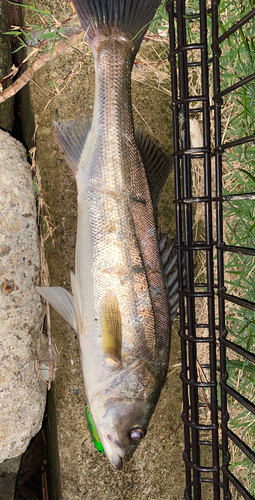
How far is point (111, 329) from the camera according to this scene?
7.25 feet

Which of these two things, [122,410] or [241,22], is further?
[122,410]

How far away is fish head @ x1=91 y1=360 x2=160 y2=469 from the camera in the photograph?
7.28ft

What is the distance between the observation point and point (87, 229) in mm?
2277

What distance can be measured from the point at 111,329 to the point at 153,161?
109 cm

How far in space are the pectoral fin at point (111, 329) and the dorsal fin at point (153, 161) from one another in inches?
25.6

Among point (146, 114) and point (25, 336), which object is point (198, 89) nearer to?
point (146, 114)

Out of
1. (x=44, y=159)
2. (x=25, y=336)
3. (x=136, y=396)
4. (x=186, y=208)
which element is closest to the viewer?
(x=136, y=396)

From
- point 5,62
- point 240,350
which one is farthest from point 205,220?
point 5,62

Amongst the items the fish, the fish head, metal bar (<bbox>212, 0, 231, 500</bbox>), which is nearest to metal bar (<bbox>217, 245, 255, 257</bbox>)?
metal bar (<bbox>212, 0, 231, 500</bbox>)

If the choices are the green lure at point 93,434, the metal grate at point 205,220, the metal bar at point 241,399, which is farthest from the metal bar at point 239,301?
the green lure at point 93,434

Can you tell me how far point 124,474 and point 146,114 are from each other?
276cm

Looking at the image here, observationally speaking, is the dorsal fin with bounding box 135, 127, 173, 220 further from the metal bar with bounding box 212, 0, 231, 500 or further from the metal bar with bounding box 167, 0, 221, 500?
the metal bar with bounding box 212, 0, 231, 500

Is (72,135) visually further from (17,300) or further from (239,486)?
(239,486)

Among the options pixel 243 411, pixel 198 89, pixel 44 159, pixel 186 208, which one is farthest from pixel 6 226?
pixel 243 411
